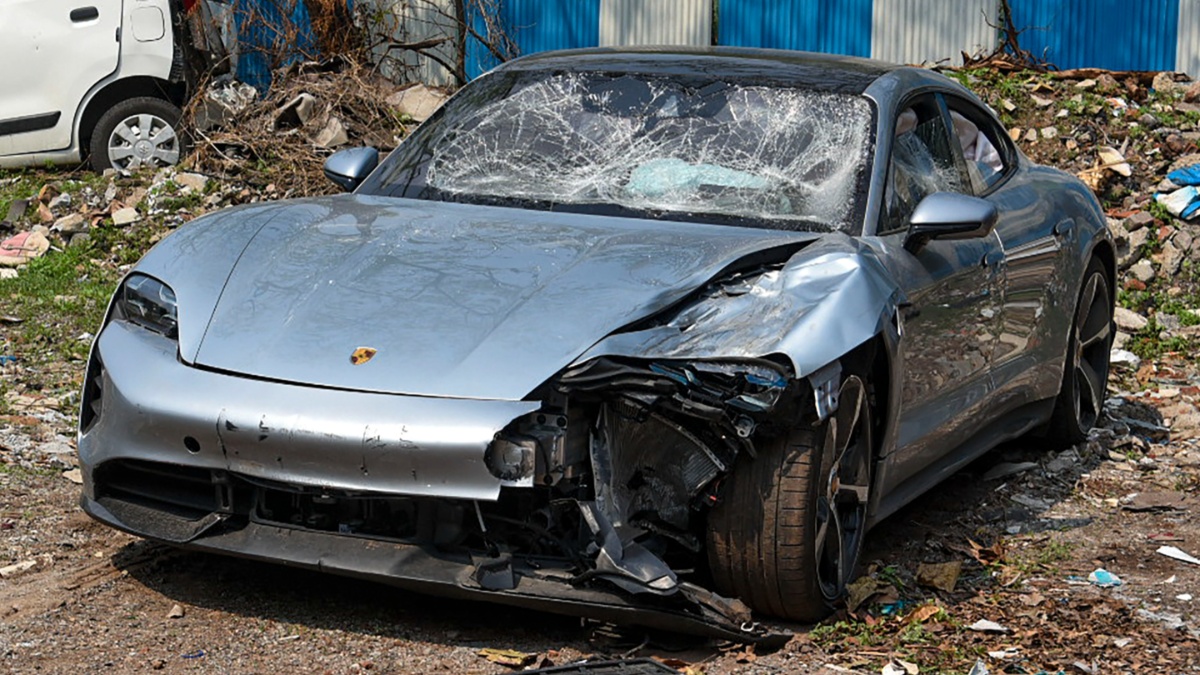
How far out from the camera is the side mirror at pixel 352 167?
20.0ft

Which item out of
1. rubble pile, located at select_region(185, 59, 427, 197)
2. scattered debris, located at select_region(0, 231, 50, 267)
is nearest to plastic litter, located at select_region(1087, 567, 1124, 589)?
rubble pile, located at select_region(185, 59, 427, 197)

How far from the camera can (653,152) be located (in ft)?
18.6

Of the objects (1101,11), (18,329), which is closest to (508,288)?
(18,329)

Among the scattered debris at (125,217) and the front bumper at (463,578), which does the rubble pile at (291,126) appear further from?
the front bumper at (463,578)

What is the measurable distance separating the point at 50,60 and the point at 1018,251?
8461 millimetres

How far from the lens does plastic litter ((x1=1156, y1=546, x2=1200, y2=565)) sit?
18.8 ft

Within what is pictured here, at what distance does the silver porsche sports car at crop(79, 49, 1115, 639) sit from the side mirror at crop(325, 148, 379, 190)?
33 centimetres

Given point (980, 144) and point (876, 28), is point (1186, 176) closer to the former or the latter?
point (876, 28)

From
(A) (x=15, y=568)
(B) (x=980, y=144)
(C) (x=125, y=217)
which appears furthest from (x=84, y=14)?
(A) (x=15, y=568)

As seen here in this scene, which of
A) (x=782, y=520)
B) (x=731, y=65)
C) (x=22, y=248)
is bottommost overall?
(x=22, y=248)

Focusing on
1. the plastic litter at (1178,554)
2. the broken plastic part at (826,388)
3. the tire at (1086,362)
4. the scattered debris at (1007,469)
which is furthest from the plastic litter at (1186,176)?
the broken plastic part at (826,388)

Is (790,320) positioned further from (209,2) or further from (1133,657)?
(209,2)

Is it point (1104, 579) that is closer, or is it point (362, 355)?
point (362, 355)

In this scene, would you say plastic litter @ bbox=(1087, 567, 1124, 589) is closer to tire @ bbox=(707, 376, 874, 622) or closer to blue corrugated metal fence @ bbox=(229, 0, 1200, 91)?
tire @ bbox=(707, 376, 874, 622)
